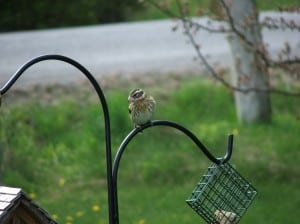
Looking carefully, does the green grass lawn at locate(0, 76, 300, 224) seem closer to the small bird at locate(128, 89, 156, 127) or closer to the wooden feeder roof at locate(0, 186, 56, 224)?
the small bird at locate(128, 89, 156, 127)

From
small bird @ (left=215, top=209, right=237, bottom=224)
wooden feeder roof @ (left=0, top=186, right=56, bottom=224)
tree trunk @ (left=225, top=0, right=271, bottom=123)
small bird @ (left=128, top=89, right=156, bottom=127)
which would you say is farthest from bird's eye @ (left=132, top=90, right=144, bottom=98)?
tree trunk @ (left=225, top=0, right=271, bottom=123)

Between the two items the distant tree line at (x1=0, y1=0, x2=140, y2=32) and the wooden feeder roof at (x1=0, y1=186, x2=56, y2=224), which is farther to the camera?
the distant tree line at (x1=0, y1=0, x2=140, y2=32)

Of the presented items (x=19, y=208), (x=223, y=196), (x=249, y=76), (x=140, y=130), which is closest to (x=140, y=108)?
(x=140, y=130)

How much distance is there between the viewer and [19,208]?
354 centimetres

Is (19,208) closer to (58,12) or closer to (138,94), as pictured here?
(138,94)

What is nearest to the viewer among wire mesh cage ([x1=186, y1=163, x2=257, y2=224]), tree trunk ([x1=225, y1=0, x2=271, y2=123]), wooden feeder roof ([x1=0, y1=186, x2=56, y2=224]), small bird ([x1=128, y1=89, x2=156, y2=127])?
wooden feeder roof ([x1=0, y1=186, x2=56, y2=224])

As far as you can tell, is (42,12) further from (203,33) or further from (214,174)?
(214,174)

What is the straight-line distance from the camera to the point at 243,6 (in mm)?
8375

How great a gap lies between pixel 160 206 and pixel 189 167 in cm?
88

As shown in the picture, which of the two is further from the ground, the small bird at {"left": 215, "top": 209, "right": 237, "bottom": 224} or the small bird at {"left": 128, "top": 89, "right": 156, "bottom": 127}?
the small bird at {"left": 128, "top": 89, "right": 156, "bottom": 127}

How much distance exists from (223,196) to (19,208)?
1234 millimetres

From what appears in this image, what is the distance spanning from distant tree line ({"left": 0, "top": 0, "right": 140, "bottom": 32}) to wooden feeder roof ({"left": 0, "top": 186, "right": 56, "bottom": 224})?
9883mm

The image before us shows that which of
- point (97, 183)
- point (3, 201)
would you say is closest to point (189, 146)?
point (97, 183)

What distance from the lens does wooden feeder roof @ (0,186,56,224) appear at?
11.0 ft
